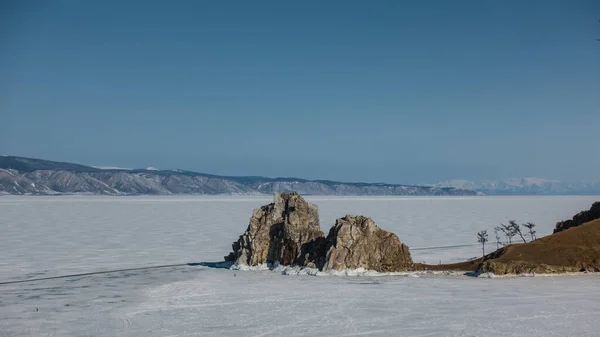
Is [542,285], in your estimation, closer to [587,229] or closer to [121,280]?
[587,229]

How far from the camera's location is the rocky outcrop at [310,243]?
1048 inches

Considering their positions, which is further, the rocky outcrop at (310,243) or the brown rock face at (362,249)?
the rocky outcrop at (310,243)

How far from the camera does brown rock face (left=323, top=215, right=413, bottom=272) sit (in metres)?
26.5

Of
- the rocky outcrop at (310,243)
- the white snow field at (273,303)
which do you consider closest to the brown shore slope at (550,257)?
the white snow field at (273,303)

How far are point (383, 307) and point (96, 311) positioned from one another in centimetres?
910

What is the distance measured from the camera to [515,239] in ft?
144

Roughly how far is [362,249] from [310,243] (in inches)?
103

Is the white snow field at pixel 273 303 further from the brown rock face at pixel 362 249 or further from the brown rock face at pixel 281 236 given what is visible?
the brown rock face at pixel 281 236

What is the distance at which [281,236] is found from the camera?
28.8 meters

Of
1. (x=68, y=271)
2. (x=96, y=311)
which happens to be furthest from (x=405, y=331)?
(x=68, y=271)

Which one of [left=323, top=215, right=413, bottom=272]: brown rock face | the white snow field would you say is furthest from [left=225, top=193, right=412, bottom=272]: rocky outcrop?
the white snow field

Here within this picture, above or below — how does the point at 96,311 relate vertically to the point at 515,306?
below

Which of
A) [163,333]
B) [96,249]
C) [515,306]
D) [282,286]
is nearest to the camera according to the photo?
[163,333]

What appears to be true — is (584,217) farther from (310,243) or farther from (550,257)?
(310,243)
